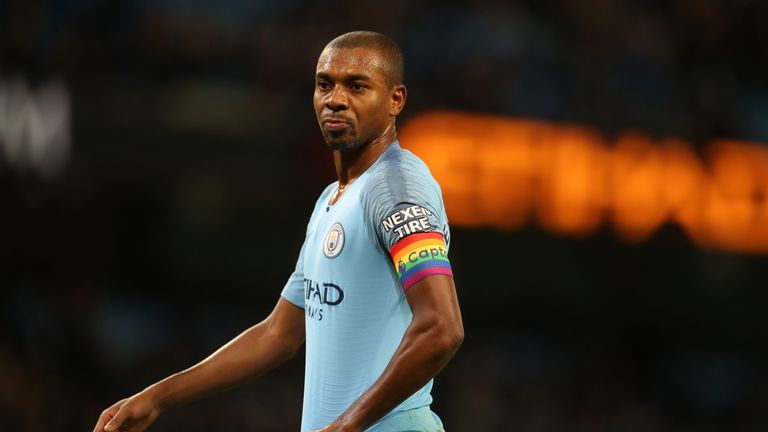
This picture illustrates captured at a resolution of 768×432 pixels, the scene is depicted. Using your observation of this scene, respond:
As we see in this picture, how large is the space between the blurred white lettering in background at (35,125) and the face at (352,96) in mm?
7515

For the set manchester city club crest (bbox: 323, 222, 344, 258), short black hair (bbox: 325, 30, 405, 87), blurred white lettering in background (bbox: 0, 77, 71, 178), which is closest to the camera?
manchester city club crest (bbox: 323, 222, 344, 258)

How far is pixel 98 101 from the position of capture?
1180 cm

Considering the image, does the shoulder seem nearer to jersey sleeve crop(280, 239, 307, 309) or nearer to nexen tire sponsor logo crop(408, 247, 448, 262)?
nexen tire sponsor logo crop(408, 247, 448, 262)

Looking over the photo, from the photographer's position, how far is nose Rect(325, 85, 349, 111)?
438 cm

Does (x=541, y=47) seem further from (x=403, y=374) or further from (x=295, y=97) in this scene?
(x=403, y=374)

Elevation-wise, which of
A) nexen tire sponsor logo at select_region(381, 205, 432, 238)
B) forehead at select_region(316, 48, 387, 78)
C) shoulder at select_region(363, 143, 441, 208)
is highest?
forehead at select_region(316, 48, 387, 78)

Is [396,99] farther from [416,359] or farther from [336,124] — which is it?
[416,359]

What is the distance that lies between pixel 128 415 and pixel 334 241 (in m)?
1.02

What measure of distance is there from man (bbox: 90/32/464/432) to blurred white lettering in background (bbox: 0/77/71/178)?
281 inches

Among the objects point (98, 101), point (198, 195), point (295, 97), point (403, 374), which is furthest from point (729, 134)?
point (403, 374)

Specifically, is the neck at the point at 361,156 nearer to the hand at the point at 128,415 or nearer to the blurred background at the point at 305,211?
the hand at the point at 128,415

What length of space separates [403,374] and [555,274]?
10.7 metres

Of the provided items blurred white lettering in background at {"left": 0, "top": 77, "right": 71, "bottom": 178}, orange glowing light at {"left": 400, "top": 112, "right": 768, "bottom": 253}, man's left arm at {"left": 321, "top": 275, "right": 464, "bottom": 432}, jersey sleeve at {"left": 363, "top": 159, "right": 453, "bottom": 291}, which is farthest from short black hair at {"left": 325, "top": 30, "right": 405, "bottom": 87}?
orange glowing light at {"left": 400, "top": 112, "right": 768, "bottom": 253}

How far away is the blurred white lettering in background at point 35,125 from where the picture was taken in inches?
444
